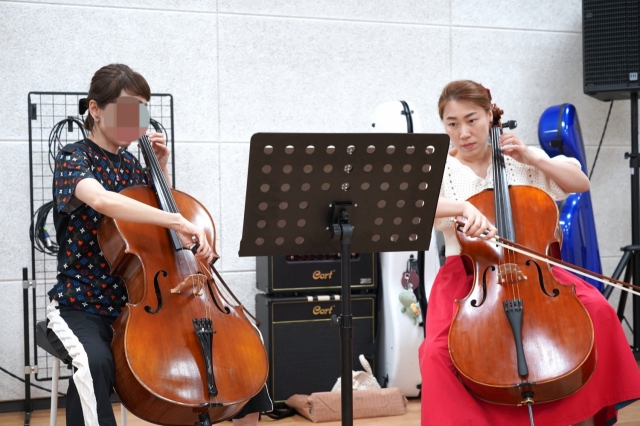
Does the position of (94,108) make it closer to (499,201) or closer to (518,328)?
(499,201)

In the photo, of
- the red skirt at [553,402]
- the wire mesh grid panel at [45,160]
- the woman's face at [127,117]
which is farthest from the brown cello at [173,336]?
the wire mesh grid panel at [45,160]

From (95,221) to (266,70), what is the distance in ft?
5.59

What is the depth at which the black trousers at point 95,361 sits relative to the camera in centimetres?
181

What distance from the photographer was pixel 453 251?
2.30 metres

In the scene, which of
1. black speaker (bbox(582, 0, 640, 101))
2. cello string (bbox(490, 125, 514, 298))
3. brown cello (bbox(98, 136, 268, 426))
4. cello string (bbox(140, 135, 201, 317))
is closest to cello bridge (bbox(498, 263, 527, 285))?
cello string (bbox(490, 125, 514, 298))

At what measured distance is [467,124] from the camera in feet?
7.57

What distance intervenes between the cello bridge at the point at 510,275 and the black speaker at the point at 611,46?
79.2 inches

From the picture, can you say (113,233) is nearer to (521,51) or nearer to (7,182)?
(7,182)

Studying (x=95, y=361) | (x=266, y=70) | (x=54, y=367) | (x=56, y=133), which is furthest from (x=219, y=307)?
(x=266, y=70)

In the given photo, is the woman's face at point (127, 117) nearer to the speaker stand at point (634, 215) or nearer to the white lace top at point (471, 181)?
the white lace top at point (471, 181)

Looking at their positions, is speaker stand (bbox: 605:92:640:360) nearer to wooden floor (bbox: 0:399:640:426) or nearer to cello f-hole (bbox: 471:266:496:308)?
wooden floor (bbox: 0:399:640:426)

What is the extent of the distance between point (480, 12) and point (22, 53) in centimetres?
227

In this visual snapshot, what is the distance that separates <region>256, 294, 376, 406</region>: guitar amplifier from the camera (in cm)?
316

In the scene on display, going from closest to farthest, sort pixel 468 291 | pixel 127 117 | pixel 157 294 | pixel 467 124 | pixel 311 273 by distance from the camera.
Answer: pixel 157 294 < pixel 127 117 < pixel 468 291 < pixel 467 124 < pixel 311 273
